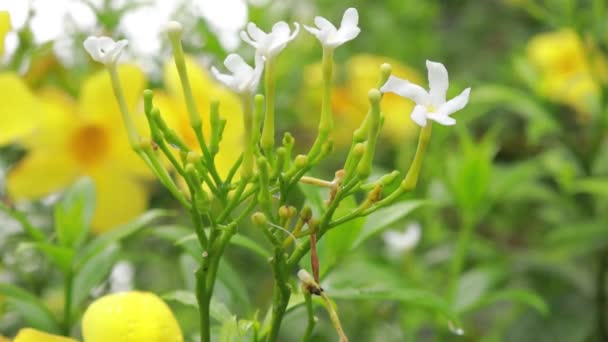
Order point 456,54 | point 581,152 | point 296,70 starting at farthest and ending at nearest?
point 456,54
point 296,70
point 581,152

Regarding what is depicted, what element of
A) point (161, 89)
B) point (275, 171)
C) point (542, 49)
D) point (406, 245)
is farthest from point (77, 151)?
point (542, 49)

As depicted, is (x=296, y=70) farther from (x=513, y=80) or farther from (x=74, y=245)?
(x=74, y=245)

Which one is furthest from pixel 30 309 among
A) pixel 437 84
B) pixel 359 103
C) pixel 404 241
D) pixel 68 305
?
pixel 359 103

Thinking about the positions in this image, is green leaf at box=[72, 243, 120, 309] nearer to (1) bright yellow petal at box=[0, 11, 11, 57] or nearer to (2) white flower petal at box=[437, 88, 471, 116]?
(1) bright yellow petal at box=[0, 11, 11, 57]

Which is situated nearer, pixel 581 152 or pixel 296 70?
pixel 581 152

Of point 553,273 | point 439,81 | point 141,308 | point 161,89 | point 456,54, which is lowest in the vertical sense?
point 456,54

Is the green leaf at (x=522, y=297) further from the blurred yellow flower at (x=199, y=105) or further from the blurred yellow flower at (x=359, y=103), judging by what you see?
the blurred yellow flower at (x=359, y=103)
